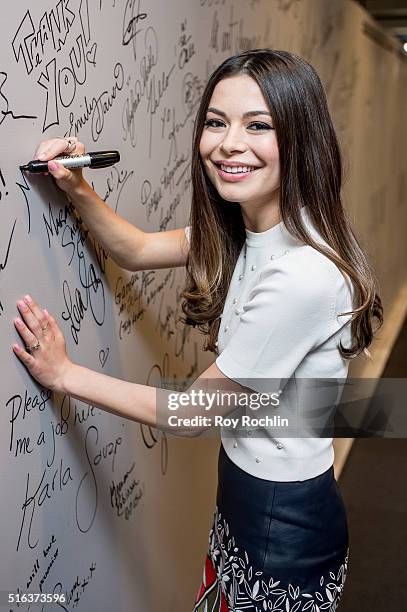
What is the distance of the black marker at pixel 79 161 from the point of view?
3.31 feet

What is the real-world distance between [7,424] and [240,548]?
49 centimetres

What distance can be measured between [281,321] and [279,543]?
1.30 feet

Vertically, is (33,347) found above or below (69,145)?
below

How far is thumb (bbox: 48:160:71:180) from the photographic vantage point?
1023mm

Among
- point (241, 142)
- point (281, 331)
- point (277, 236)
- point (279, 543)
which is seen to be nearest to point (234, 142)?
point (241, 142)

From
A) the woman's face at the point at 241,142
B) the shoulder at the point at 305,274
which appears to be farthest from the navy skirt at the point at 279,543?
the woman's face at the point at 241,142

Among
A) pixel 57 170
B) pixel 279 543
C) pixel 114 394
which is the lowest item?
pixel 279 543

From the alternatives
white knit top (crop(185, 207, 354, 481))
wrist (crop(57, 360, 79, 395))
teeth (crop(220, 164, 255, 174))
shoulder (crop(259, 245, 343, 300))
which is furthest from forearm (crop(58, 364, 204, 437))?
teeth (crop(220, 164, 255, 174))

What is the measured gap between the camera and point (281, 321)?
3.60 ft

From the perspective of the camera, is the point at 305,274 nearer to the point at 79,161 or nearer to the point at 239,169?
the point at 239,169

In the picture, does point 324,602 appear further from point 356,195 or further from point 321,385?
point 356,195

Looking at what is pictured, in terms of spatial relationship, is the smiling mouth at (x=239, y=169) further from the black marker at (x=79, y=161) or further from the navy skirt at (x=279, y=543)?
the navy skirt at (x=279, y=543)

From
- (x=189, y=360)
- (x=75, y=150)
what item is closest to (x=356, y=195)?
(x=189, y=360)

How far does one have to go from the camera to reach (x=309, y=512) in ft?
4.20
